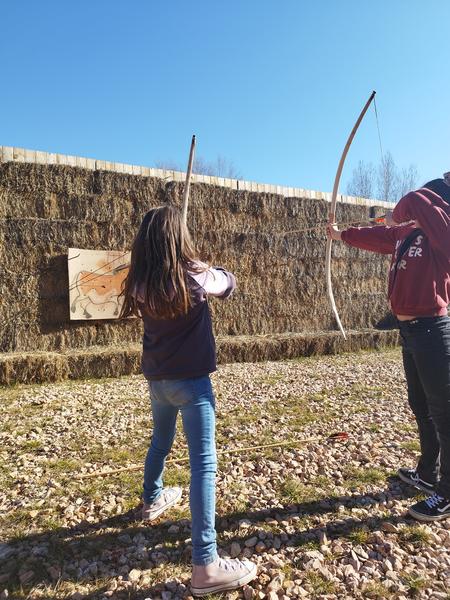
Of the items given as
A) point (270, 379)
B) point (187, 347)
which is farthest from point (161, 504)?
point (270, 379)

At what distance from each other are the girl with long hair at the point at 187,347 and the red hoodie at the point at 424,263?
96 centimetres

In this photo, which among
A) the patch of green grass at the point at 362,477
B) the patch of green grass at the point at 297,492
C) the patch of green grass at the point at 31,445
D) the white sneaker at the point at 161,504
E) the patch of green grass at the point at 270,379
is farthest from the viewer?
the patch of green grass at the point at 270,379

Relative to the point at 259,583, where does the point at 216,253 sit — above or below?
above

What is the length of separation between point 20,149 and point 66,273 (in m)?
1.79

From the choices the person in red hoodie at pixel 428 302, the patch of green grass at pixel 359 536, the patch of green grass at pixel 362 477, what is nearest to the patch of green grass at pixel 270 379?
the patch of green grass at pixel 362 477

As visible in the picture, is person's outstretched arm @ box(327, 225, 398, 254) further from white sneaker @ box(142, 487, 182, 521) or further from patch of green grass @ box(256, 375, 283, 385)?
patch of green grass @ box(256, 375, 283, 385)

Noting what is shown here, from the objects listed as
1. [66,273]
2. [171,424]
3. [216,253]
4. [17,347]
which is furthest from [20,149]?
[171,424]

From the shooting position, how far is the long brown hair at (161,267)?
1.62 metres

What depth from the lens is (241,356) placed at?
6973mm

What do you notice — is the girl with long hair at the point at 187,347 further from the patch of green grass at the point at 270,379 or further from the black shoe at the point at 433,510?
the patch of green grass at the point at 270,379

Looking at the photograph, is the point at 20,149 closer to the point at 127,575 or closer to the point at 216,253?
the point at 216,253

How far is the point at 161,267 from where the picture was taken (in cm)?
165

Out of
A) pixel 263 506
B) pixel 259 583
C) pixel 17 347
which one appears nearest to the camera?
pixel 259 583

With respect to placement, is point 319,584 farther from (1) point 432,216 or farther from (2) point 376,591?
(1) point 432,216
